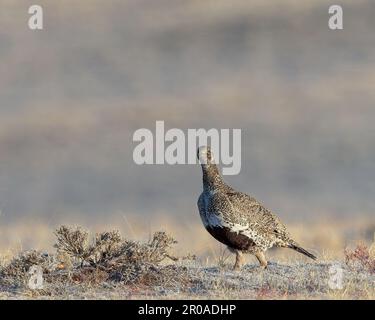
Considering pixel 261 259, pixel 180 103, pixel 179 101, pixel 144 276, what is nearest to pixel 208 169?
pixel 261 259

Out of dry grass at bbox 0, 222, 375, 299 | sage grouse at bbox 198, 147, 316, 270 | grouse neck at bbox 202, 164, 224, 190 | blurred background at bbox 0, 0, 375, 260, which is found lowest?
dry grass at bbox 0, 222, 375, 299

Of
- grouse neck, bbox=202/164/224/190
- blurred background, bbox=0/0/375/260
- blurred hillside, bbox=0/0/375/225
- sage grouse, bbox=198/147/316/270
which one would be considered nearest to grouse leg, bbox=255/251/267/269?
sage grouse, bbox=198/147/316/270

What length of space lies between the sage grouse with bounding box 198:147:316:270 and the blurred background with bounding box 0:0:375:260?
44.8ft

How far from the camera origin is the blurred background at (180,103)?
46.9m

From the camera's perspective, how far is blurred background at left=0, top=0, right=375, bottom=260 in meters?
46.9

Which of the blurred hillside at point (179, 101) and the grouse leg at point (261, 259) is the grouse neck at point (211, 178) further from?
the blurred hillside at point (179, 101)

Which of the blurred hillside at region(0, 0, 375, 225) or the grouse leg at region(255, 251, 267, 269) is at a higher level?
the blurred hillside at region(0, 0, 375, 225)

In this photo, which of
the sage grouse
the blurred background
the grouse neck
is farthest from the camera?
the blurred background

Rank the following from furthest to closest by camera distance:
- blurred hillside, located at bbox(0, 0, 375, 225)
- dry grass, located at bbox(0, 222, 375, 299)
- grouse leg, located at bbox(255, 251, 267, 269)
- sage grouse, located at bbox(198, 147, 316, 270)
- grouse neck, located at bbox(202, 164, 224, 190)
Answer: blurred hillside, located at bbox(0, 0, 375, 225) < grouse neck, located at bbox(202, 164, 224, 190) < grouse leg, located at bbox(255, 251, 267, 269) < sage grouse, located at bbox(198, 147, 316, 270) < dry grass, located at bbox(0, 222, 375, 299)

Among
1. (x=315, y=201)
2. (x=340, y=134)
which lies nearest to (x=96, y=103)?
(x=340, y=134)

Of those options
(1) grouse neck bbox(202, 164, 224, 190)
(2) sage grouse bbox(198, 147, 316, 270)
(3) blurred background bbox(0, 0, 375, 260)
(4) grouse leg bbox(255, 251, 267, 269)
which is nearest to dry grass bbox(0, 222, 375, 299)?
(4) grouse leg bbox(255, 251, 267, 269)

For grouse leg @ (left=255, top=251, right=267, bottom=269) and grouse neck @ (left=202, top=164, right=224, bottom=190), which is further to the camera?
grouse neck @ (left=202, top=164, right=224, bottom=190)

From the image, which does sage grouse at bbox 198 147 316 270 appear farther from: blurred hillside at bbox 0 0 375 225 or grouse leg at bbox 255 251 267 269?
blurred hillside at bbox 0 0 375 225

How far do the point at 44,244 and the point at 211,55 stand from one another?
5097 centimetres
